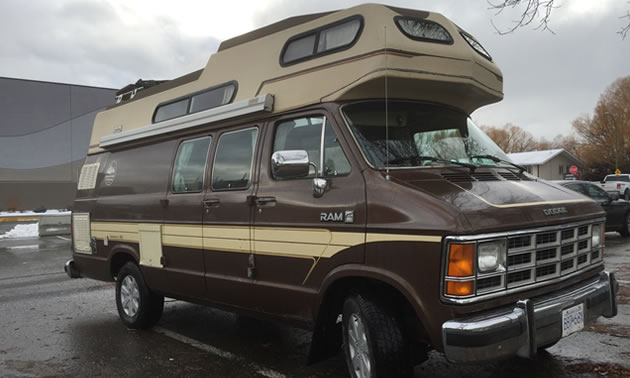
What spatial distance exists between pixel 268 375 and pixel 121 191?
132 inches

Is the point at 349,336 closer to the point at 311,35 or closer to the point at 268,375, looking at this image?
the point at 268,375

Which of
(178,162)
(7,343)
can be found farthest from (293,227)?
(7,343)


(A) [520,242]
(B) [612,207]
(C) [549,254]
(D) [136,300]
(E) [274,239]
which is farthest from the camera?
(B) [612,207]

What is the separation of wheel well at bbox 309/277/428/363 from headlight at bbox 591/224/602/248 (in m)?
1.64

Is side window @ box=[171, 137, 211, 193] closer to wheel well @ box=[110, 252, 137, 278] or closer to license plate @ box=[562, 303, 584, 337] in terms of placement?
wheel well @ box=[110, 252, 137, 278]

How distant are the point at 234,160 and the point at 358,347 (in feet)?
7.11

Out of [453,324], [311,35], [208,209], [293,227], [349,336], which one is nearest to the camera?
[453,324]

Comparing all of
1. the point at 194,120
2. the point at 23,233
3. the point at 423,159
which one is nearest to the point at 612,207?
the point at 423,159

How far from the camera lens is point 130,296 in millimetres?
6570

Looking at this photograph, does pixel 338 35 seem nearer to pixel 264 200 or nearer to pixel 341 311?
pixel 264 200

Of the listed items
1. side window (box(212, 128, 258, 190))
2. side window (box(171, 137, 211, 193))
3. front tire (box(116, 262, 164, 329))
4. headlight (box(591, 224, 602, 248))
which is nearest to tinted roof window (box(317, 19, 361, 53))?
side window (box(212, 128, 258, 190))

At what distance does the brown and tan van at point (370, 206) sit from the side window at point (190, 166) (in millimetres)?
24

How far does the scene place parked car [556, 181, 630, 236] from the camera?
529 inches

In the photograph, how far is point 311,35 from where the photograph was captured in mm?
4602
